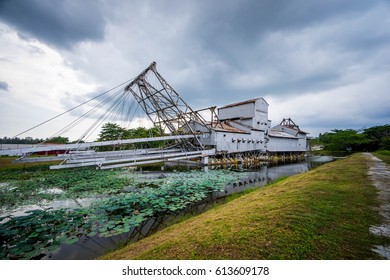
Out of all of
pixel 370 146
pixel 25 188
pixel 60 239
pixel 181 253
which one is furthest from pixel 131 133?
pixel 370 146

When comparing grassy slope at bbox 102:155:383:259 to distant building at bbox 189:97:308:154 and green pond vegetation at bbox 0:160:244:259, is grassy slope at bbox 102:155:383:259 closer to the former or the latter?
green pond vegetation at bbox 0:160:244:259

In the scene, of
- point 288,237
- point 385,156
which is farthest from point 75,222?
point 385,156

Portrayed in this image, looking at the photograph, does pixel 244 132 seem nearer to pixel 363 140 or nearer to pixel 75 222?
pixel 75 222

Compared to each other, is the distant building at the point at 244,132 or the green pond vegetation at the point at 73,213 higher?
the distant building at the point at 244,132

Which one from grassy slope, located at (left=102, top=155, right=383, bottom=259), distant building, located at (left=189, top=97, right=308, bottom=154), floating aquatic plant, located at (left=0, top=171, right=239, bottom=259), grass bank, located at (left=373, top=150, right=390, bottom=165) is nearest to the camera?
grassy slope, located at (left=102, top=155, right=383, bottom=259)

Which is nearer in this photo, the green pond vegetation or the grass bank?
the green pond vegetation

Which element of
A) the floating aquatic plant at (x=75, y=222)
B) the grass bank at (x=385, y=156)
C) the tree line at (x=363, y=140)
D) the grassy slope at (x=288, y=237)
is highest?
the tree line at (x=363, y=140)

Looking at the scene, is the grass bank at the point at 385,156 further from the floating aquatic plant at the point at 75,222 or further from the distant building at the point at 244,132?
the floating aquatic plant at the point at 75,222

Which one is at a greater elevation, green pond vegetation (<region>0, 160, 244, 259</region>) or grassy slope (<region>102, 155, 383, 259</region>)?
grassy slope (<region>102, 155, 383, 259</region>)

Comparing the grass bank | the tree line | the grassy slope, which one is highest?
the tree line

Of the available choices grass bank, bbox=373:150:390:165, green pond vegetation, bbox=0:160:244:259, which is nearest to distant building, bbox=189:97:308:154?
green pond vegetation, bbox=0:160:244:259

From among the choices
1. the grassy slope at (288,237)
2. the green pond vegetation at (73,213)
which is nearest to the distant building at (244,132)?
the green pond vegetation at (73,213)

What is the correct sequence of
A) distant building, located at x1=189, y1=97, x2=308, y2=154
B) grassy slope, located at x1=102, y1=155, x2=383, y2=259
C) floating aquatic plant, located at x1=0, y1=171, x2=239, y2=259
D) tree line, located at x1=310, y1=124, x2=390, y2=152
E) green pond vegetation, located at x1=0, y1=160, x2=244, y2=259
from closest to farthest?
grassy slope, located at x1=102, y1=155, x2=383, y2=259 < floating aquatic plant, located at x1=0, y1=171, x2=239, y2=259 < green pond vegetation, located at x1=0, y1=160, x2=244, y2=259 < distant building, located at x1=189, y1=97, x2=308, y2=154 < tree line, located at x1=310, y1=124, x2=390, y2=152
